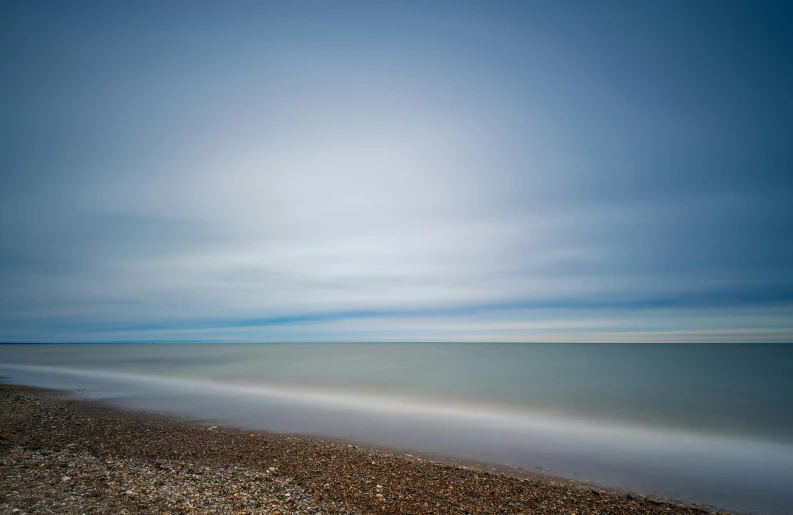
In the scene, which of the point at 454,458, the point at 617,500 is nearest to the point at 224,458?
the point at 454,458

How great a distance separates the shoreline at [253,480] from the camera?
24.0ft

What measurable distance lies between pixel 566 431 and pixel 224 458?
524 inches

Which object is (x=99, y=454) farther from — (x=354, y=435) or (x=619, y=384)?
(x=619, y=384)

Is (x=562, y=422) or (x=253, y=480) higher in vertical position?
(x=253, y=480)

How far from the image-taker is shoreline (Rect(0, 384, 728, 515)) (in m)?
7.32

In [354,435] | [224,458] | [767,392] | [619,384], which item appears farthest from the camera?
[619,384]

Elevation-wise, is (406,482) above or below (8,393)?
above

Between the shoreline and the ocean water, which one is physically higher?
the shoreline

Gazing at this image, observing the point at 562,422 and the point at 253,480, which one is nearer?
the point at 253,480

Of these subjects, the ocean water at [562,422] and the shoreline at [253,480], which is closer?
the shoreline at [253,480]

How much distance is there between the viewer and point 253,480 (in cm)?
855

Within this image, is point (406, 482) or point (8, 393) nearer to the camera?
point (406, 482)

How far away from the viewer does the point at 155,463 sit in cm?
944

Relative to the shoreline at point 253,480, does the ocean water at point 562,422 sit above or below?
below
